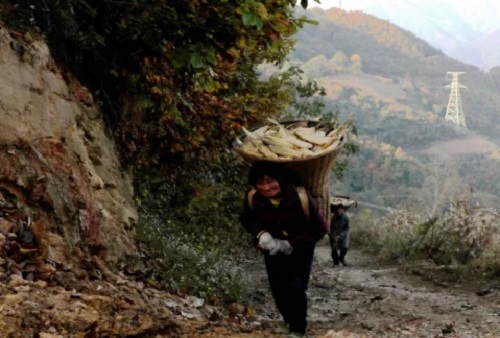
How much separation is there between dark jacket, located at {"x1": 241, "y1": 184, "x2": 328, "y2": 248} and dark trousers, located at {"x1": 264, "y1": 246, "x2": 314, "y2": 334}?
0.16m

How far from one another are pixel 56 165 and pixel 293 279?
6.38 feet

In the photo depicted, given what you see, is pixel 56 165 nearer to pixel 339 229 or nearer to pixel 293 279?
pixel 293 279

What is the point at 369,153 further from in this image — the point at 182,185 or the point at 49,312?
the point at 49,312

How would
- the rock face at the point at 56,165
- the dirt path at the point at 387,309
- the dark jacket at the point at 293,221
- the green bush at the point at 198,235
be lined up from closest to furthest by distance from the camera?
the rock face at the point at 56,165, the dark jacket at the point at 293,221, the dirt path at the point at 387,309, the green bush at the point at 198,235

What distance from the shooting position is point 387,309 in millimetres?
7035

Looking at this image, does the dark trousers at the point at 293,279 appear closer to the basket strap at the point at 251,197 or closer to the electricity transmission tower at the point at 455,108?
the basket strap at the point at 251,197

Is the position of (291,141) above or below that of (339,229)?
above

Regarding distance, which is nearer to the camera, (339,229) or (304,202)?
(304,202)

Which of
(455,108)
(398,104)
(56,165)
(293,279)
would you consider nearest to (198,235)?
(56,165)

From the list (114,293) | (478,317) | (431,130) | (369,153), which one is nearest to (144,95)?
(114,293)

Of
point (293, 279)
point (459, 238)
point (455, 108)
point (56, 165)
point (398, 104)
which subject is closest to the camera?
point (293, 279)

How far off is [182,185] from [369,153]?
58086 mm

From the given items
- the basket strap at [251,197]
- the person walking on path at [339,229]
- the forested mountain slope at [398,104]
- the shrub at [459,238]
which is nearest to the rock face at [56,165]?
the basket strap at [251,197]

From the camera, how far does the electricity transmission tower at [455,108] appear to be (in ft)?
326
